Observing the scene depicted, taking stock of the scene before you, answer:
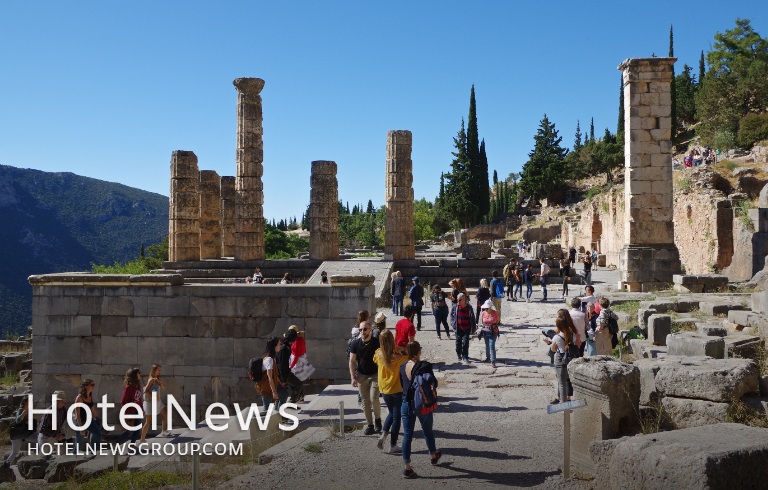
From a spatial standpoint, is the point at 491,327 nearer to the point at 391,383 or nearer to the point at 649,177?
the point at 391,383

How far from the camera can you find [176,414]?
11812 millimetres

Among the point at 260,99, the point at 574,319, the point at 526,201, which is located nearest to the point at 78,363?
the point at 574,319

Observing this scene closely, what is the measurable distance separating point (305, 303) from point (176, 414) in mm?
3180

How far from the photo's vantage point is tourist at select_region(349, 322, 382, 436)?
7.73m

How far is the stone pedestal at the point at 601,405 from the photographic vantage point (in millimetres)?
5891

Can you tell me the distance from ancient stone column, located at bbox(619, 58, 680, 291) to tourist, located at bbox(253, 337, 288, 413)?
12082mm

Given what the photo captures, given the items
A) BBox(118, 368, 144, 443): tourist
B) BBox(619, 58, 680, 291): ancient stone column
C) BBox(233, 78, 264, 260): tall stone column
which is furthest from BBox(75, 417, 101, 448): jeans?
BBox(233, 78, 264, 260): tall stone column

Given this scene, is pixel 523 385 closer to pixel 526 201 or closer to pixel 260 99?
pixel 260 99

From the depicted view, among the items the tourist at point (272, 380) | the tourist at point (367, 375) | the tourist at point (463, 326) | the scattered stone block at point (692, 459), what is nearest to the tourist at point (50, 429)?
the tourist at point (272, 380)

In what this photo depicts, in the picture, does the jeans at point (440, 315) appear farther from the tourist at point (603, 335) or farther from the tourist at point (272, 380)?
the tourist at point (272, 380)

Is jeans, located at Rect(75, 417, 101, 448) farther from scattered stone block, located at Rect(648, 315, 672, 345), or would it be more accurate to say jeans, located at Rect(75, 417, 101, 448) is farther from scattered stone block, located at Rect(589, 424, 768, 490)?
scattered stone block, located at Rect(648, 315, 672, 345)

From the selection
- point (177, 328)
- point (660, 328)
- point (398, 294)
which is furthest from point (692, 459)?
point (398, 294)

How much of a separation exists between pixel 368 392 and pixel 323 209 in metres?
17.4

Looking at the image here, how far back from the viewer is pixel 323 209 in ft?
81.6
